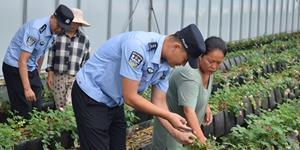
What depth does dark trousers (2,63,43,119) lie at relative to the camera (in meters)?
4.52

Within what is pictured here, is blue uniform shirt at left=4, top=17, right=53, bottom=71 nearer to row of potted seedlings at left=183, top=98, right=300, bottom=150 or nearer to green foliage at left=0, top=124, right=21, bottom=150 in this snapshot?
green foliage at left=0, top=124, right=21, bottom=150

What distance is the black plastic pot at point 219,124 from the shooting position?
17.2ft

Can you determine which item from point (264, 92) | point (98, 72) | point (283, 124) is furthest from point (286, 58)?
point (98, 72)

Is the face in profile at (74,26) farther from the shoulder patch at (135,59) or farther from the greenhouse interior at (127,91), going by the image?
the shoulder patch at (135,59)

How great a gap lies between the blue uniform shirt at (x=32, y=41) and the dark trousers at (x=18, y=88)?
0.06m

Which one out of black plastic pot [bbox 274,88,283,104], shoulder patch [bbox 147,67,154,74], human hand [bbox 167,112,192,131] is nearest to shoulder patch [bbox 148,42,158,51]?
shoulder patch [bbox 147,67,154,74]

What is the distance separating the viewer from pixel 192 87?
123 inches

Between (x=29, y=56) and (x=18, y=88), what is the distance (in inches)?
15.9

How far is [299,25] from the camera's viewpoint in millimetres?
20297

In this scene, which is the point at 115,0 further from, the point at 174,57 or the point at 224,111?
the point at 174,57

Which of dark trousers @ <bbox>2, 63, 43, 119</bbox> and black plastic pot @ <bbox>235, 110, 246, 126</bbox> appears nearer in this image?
dark trousers @ <bbox>2, 63, 43, 119</bbox>

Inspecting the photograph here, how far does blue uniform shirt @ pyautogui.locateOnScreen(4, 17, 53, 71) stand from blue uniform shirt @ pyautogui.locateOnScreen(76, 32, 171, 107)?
1.29 m

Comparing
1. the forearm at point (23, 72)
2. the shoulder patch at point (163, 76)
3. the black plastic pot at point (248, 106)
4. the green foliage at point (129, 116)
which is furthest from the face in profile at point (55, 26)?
the black plastic pot at point (248, 106)

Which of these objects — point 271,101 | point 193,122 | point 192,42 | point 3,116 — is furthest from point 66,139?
point 271,101
